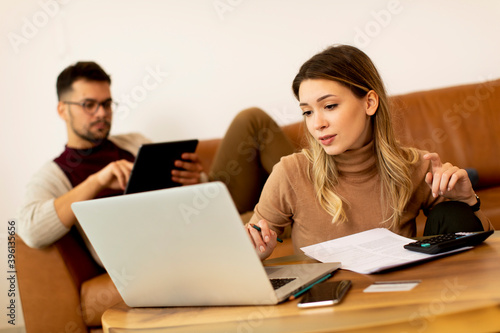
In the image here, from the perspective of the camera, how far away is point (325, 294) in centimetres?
83

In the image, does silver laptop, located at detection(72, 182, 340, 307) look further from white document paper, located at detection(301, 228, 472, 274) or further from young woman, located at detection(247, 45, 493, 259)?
young woman, located at detection(247, 45, 493, 259)

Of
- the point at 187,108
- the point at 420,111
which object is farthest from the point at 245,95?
the point at 420,111

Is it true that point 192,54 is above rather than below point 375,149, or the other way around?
above

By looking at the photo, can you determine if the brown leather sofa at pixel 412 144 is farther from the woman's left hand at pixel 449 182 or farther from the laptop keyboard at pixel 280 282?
the laptop keyboard at pixel 280 282

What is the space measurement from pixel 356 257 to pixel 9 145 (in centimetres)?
239

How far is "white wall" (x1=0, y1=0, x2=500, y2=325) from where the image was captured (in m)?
2.65

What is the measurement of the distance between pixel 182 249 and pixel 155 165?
4.07 ft

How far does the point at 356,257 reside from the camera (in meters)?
1.06

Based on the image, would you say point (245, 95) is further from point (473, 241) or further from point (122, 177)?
point (473, 241)

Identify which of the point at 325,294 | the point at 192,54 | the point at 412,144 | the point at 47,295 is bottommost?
the point at 47,295

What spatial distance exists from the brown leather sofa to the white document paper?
68 centimetres

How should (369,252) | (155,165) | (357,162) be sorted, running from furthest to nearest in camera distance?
1. (155,165)
2. (357,162)
3. (369,252)

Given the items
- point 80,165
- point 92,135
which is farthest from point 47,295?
point 92,135

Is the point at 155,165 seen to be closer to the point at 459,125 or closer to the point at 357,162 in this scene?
the point at 357,162
